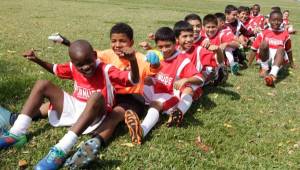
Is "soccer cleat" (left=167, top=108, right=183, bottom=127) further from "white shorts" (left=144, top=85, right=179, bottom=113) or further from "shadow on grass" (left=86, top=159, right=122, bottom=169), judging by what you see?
"shadow on grass" (left=86, top=159, right=122, bottom=169)

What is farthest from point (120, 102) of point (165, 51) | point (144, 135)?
point (165, 51)

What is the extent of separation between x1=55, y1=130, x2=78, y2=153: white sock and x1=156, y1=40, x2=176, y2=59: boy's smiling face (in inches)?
88.6

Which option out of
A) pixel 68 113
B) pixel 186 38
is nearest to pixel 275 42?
pixel 186 38

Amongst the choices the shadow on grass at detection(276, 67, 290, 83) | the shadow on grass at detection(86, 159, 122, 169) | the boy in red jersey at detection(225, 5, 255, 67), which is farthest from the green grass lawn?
the boy in red jersey at detection(225, 5, 255, 67)

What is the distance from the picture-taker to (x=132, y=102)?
525 centimetres

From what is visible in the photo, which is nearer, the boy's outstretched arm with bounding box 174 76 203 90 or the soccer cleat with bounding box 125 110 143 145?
the soccer cleat with bounding box 125 110 143 145

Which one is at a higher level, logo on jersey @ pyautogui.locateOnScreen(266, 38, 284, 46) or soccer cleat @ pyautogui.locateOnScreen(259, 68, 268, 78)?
logo on jersey @ pyautogui.locateOnScreen(266, 38, 284, 46)

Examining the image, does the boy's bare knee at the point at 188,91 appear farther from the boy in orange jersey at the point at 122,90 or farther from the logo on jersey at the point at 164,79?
the boy in orange jersey at the point at 122,90

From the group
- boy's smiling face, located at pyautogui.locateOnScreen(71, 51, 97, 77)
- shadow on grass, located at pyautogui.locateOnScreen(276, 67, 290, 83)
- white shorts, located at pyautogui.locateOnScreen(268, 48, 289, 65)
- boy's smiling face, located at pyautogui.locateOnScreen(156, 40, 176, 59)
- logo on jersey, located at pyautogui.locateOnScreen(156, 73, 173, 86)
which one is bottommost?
shadow on grass, located at pyautogui.locateOnScreen(276, 67, 290, 83)

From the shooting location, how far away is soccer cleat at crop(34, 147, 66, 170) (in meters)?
3.76

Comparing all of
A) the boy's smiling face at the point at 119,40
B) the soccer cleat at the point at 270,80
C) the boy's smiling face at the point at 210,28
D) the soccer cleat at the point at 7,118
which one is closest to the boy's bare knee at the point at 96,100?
the soccer cleat at the point at 7,118

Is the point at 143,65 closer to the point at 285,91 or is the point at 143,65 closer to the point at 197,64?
the point at 197,64

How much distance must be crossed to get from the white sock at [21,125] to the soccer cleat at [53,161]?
24.1 inches

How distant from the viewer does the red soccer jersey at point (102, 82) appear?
468cm
